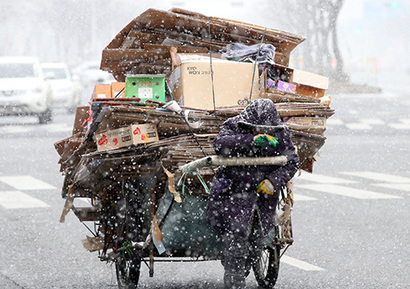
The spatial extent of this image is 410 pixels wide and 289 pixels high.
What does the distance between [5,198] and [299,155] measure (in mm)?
A: 6282

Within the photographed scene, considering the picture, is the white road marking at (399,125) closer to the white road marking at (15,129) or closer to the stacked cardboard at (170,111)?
the white road marking at (15,129)

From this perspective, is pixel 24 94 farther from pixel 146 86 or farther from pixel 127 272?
pixel 127 272

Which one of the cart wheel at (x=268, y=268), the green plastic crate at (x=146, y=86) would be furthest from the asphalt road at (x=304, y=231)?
the green plastic crate at (x=146, y=86)

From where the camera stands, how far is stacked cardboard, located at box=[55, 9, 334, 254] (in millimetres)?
5496

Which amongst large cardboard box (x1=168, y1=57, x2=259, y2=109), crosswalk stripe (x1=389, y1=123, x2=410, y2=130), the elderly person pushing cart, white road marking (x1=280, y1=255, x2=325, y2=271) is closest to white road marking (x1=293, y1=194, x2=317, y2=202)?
white road marking (x1=280, y1=255, x2=325, y2=271)

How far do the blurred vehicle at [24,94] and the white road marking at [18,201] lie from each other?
11.6 meters

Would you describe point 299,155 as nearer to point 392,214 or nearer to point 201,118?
point 201,118

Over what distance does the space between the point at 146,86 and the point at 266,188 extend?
144 cm

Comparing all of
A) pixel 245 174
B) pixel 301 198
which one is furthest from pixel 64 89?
pixel 245 174

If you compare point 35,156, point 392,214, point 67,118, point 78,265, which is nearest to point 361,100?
point 67,118

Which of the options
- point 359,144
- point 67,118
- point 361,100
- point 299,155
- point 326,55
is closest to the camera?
point 299,155

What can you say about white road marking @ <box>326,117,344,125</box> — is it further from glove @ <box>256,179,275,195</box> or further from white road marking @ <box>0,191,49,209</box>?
glove @ <box>256,179,275,195</box>

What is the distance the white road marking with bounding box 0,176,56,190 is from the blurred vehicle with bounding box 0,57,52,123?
10.1 metres

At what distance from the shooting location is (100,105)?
5562mm
